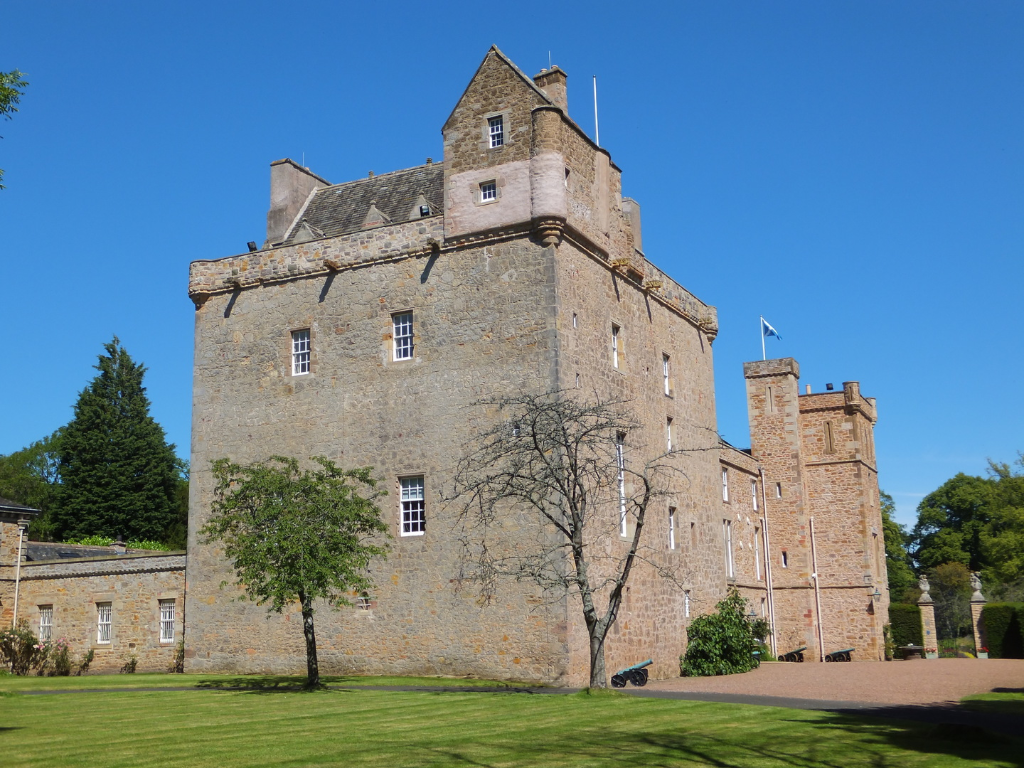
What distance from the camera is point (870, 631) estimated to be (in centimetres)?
4294

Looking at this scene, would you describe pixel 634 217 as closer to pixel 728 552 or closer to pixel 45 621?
pixel 728 552

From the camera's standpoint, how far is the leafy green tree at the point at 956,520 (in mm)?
73688

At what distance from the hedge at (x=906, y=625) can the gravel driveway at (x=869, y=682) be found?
1241 centimetres

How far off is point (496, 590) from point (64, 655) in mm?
15499

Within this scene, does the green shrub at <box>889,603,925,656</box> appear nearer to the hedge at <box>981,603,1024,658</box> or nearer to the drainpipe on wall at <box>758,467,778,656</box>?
the hedge at <box>981,603,1024,658</box>

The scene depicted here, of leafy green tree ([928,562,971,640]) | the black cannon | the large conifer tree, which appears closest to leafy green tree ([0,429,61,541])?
the large conifer tree

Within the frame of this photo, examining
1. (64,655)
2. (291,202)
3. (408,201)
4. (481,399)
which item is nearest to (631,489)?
(481,399)

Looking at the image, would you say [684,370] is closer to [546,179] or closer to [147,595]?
[546,179]

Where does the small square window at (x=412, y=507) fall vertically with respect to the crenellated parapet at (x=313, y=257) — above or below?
below

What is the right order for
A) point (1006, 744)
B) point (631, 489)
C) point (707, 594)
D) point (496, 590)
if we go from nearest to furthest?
point (1006, 744) < point (496, 590) < point (631, 489) < point (707, 594)

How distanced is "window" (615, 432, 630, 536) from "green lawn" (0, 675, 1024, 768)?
7.29 metres

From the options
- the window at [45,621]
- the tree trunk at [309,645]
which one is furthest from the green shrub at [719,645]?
the window at [45,621]

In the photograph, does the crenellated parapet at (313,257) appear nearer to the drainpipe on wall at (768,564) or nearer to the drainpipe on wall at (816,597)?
the drainpipe on wall at (768,564)

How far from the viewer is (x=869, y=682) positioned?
26.0 meters
